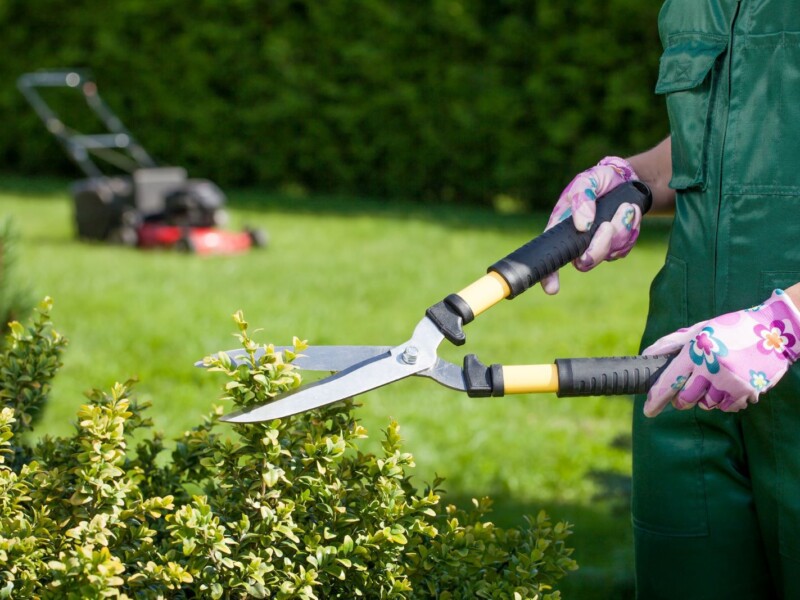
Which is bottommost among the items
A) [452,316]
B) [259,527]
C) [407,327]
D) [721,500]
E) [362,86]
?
[259,527]

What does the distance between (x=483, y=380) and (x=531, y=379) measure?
0.24 feet

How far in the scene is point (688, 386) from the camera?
1.63 metres

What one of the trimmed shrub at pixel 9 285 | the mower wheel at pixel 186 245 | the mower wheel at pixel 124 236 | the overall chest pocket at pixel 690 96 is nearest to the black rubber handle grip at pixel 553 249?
the overall chest pocket at pixel 690 96

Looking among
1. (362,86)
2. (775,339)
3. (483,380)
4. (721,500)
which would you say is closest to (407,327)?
(721,500)

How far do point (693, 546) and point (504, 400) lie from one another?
2.85 m

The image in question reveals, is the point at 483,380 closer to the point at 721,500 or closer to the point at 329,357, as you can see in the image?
the point at 329,357

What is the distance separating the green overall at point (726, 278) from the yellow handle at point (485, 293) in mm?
305

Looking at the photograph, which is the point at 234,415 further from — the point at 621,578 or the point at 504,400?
the point at 504,400

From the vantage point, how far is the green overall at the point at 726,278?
1773mm

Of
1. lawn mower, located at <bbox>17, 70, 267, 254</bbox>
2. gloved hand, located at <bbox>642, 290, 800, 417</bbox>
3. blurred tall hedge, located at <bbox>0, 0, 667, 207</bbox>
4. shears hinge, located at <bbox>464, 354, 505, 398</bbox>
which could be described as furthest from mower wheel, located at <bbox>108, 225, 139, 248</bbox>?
gloved hand, located at <bbox>642, 290, 800, 417</bbox>

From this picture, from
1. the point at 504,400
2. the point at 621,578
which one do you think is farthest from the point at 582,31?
the point at 621,578

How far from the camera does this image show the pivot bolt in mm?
1748

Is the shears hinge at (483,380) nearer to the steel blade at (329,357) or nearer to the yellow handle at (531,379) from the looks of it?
the yellow handle at (531,379)

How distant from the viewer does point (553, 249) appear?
193cm
